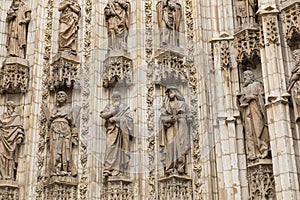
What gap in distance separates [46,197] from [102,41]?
10.9 ft

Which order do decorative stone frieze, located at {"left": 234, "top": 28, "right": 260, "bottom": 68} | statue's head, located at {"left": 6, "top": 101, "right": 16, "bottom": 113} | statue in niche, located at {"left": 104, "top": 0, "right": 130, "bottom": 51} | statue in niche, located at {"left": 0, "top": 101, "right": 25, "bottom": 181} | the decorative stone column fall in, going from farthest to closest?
statue in niche, located at {"left": 104, "top": 0, "right": 130, "bottom": 51} → statue's head, located at {"left": 6, "top": 101, "right": 16, "bottom": 113} → statue in niche, located at {"left": 0, "top": 101, "right": 25, "bottom": 181} → decorative stone frieze, located at {"left": 234, "top": 28, "right": 260, "bottom": 68} → the decorative stone column

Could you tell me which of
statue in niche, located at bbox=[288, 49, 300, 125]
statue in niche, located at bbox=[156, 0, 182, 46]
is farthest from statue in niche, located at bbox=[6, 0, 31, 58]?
statue in niche, located at bbox=[288, 49, 300, 125]

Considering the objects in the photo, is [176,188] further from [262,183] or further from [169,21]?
[169,21]

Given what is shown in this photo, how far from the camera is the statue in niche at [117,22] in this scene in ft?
35.4

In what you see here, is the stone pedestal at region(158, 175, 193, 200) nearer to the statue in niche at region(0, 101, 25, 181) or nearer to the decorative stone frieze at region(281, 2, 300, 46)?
the statue in niche at region(0, 101, 25, 181)

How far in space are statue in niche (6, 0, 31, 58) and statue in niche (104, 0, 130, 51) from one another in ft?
5.84

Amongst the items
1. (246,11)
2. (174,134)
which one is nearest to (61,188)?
(174,134)

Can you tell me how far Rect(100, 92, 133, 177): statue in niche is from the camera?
32.0ft

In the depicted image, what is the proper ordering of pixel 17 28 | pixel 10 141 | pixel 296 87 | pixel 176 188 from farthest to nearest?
pixel 17 28 → pixel 10 141 → pixel 176 188 → pixel 296 87

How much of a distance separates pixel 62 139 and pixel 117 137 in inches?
41.4

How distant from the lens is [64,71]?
10695 millimetres

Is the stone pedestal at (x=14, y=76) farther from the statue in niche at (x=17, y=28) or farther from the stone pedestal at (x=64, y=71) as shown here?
the stone pedestal at (x=64, y=71)

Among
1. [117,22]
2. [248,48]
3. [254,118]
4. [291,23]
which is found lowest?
[254,118]

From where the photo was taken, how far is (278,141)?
8.61 m
